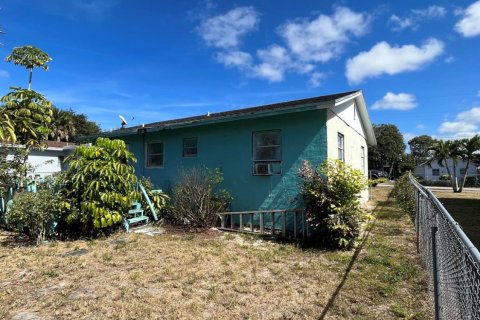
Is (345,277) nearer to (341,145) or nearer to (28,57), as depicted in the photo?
(341,145)

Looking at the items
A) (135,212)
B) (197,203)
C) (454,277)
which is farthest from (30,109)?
(454,277)

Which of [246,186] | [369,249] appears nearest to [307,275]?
[369,249]

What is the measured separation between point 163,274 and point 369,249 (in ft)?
13.7

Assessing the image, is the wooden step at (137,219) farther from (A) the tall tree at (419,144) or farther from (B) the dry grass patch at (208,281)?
(A) the tall tree at (419,144)

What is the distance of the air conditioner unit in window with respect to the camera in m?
8.56

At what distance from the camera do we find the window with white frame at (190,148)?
10.3 m

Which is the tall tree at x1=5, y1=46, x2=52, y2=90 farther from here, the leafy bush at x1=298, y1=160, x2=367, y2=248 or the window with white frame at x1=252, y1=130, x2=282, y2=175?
the leafy bush at x1=298, y1=160, x2=367, y2=248

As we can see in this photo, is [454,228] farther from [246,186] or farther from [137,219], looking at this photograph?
[137,219]

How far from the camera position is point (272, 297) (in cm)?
413

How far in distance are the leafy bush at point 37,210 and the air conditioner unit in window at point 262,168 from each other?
498 cm

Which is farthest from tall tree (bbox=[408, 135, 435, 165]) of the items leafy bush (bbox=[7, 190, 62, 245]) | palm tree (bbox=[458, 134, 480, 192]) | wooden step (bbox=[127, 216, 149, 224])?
leafy bush (bbox=[7, 190, 62, 245])

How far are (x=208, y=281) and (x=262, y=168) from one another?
446cm

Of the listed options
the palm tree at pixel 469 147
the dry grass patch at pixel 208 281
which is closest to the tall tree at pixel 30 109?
the dry grass patch at pixel 208 281

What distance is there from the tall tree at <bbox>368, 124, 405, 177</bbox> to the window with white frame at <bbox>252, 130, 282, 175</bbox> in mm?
42835
